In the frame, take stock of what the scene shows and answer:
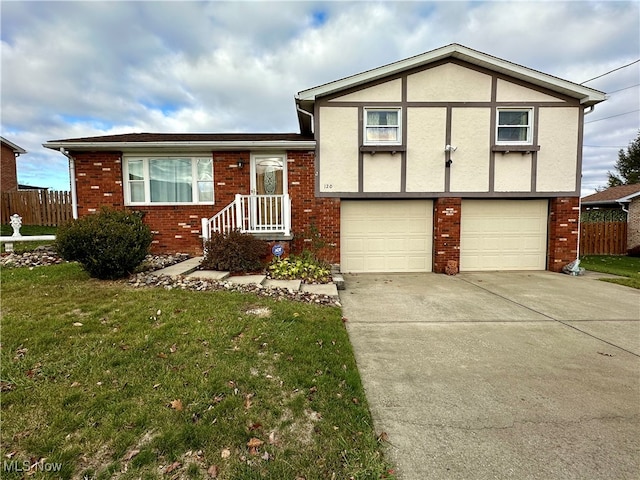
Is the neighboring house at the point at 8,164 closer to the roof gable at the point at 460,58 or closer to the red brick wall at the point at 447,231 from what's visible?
the roof gable at the point at 460,58

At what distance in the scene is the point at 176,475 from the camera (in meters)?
1.80

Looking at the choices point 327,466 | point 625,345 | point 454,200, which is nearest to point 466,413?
point 327,466

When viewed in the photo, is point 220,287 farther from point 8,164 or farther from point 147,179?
point 8,164

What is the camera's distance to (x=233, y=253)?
6887mm

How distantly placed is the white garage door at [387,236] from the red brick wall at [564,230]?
3558 millimetres

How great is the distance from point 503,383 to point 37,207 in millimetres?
18596

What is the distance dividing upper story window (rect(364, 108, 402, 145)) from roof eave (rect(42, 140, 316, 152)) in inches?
65.3

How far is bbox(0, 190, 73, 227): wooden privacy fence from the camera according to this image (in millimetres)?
14172

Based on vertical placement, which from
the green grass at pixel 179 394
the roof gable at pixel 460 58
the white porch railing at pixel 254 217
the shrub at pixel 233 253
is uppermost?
the roof gable at pixel 460 58

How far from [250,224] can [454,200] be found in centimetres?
566

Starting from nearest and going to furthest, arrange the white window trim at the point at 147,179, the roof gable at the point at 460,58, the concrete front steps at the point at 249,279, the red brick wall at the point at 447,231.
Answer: the concrete front steps at the point at 249,279
the roof gable at the point at 460,58
the white window trim at the point at 147,179
the red brick wall at the point at 447,231

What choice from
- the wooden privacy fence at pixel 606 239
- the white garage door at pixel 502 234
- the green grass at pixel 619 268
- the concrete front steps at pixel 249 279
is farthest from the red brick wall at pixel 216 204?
the wooden privacy fence at pixel 606 239

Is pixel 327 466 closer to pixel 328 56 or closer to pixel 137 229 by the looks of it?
pixel 137 229

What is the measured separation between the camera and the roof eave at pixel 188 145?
8.16m
